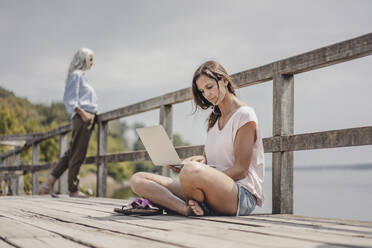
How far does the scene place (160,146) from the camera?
9.02 feet

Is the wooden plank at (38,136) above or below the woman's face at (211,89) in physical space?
below

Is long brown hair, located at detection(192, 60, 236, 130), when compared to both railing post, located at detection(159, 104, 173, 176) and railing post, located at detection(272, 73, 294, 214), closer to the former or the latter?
railing post, located at detection(272, 73, 294, 214)

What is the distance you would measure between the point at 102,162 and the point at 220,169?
2811mm

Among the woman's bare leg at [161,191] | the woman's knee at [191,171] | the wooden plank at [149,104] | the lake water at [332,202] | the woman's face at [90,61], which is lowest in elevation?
the lake water at [332,202]

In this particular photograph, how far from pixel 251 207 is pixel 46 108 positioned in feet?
179

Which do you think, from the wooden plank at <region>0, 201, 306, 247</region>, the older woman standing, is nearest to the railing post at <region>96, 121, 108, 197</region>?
the older woman standing

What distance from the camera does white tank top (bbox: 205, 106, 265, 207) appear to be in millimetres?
2559

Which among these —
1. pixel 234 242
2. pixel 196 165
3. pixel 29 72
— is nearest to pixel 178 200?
pixel 196 165

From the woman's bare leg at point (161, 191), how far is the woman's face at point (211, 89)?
56 centimetres

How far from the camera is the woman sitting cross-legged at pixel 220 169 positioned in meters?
2.44

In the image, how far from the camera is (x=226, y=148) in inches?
105

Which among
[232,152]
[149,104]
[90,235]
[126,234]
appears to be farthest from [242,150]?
[149,104]

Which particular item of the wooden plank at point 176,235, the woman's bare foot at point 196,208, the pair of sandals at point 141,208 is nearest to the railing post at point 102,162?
the pair of sandals at point 141,208

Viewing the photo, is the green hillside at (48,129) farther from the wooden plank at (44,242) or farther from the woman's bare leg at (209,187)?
the wooden plank at (44,242)
